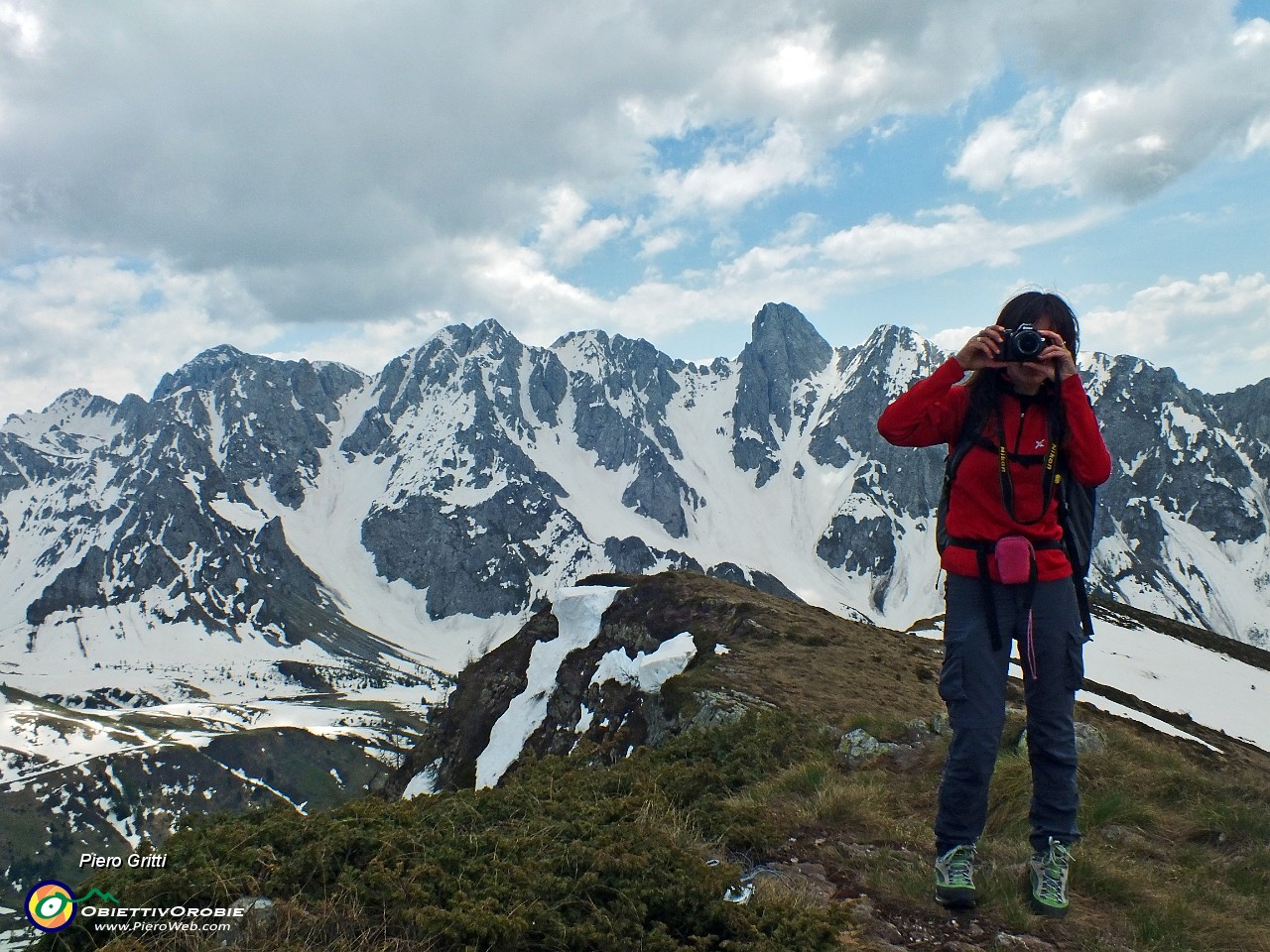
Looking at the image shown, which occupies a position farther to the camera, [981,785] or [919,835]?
[919,835]

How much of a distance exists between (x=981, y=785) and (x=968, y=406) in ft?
9.69

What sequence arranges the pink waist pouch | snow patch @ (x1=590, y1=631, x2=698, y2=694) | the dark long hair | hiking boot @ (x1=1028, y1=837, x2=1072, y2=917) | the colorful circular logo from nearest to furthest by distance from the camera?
1. the colorful circular logo
2. hiking boot @ (x1=1028, y1=837, x2=1072, y2=917)
3. the pink waist pouch
4. the dark long hair
5. snow patch @ (x1=590, y1=631, x2=698, y2=694)

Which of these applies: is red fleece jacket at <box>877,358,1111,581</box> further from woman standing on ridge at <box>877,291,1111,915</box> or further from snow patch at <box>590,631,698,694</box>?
snow patch at <box>590,631,698,694</box>

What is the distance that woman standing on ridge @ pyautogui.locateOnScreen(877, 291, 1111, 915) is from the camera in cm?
565

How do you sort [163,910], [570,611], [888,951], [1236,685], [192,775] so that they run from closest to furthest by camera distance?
[163,910] < [888,951] < [570,611] < [1236,685] < [192,775]

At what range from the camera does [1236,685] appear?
47.7 metres

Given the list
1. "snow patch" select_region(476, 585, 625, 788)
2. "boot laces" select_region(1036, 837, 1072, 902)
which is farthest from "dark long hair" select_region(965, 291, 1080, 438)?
"snow patch" select_region(476, 585, 625, 788)

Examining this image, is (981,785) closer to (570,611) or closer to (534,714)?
(534,714)

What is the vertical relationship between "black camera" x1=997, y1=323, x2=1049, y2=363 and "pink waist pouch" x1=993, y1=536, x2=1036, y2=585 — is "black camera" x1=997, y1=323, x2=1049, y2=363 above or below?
above

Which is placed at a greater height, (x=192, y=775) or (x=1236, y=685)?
(x=1236, y=685)

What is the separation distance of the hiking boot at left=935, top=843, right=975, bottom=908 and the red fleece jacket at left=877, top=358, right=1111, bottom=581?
2.09 m

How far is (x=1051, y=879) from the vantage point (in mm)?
5391

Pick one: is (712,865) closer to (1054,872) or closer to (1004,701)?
(1054,872)

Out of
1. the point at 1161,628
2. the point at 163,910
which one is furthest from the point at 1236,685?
the point at 163,910
